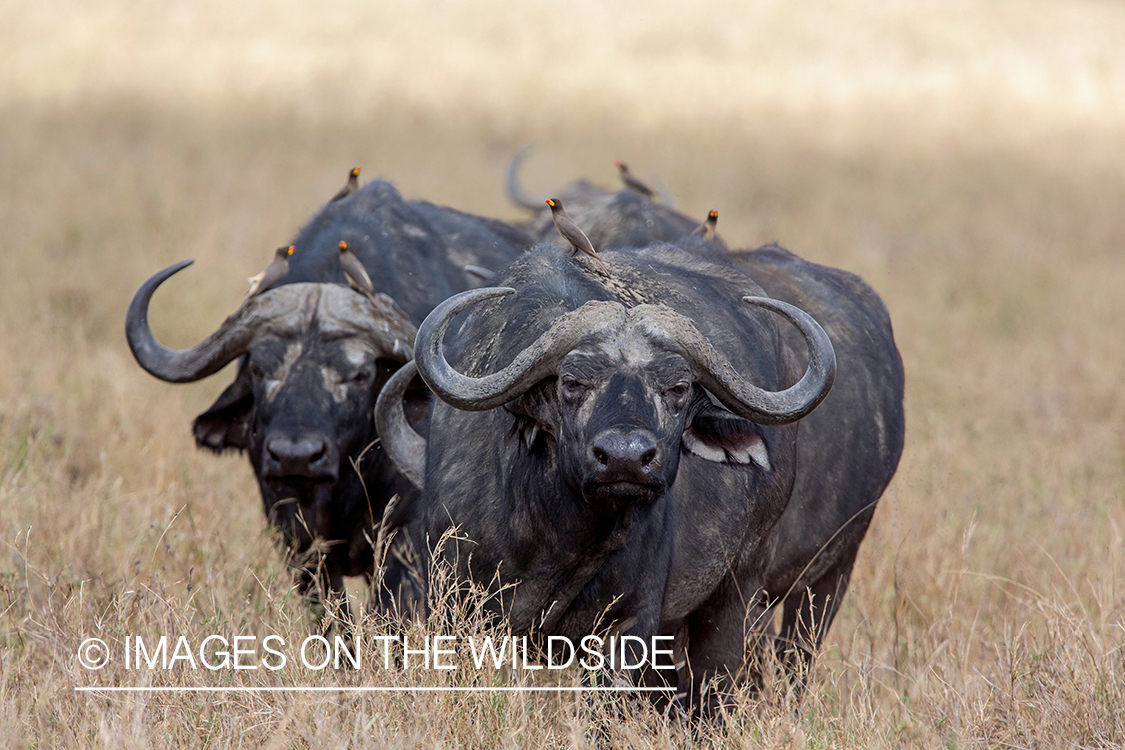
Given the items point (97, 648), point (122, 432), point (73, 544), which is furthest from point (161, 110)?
point (97, 648)

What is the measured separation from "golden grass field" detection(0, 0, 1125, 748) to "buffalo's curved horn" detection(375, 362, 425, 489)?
1.80 feet

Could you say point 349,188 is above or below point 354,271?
above

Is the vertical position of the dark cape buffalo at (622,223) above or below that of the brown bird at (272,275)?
above

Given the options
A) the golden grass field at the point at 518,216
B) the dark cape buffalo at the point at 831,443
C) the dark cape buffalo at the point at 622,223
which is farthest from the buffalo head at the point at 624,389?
the dark cape buffalo at the point at 622,223

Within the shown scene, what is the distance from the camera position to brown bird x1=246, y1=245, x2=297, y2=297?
4.50 meters

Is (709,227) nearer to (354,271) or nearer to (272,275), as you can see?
(354,271)

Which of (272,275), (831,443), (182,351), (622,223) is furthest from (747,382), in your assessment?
(622,223)

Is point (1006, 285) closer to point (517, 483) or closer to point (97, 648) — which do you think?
point (517, 483)

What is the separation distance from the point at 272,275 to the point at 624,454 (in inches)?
87.6

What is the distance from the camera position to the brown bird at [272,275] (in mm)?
4500

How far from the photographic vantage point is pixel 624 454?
9.06 feet

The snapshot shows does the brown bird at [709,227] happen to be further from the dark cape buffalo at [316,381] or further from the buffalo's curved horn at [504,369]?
the buffalo's curved horn at [504,369]
